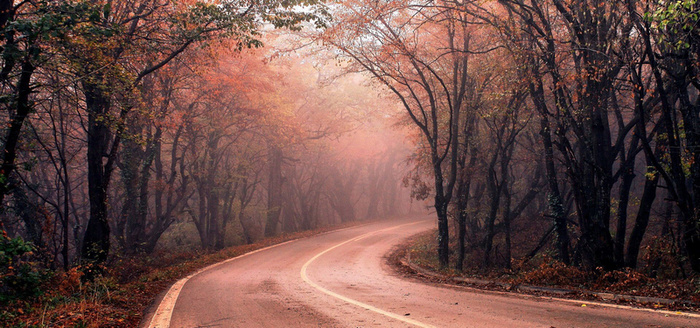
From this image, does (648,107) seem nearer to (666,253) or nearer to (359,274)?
(666,253)

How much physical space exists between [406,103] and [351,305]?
11.9 metres

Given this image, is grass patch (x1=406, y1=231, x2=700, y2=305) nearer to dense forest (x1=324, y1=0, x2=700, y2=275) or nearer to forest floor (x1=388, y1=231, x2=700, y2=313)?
forest floor (x1=388, y1=231, x2=700, y2=313)

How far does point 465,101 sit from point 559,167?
6.07 m

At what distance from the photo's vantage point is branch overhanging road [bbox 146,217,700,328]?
6340 millimetres

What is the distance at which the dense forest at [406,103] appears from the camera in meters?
8.85

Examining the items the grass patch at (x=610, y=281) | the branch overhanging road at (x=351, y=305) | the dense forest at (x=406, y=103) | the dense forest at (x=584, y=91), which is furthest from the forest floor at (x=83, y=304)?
the dense forest at (x=584, y=91)

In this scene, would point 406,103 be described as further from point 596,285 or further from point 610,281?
point 596,285

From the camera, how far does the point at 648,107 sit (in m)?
10.9

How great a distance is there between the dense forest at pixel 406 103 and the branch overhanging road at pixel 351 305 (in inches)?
115

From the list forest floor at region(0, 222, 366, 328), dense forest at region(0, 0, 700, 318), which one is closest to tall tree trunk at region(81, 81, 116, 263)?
dense forest at region(0, 0, 700, 318)

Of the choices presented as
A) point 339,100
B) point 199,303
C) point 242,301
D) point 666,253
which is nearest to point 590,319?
point 666,253

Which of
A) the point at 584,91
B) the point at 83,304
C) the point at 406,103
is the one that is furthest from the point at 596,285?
the point at 406,103

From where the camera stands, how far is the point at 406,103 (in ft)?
60.7

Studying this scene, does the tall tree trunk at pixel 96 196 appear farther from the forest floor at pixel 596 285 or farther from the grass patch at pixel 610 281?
the grass patch at pixel 610 281
